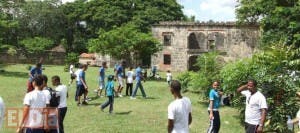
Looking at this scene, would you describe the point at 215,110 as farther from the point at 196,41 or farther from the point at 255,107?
the point at 196,41

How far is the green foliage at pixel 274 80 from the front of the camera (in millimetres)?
12455

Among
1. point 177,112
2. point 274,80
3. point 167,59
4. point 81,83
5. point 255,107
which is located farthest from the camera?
point 167,59

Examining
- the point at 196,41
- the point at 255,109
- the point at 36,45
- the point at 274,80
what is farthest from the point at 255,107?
the point at 36,45

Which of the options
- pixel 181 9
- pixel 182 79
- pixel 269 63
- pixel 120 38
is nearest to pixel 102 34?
pixel 120 38

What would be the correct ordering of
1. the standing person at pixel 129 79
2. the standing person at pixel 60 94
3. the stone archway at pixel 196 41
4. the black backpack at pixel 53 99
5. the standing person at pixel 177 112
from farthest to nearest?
1. the stone archway at pixel 196 41
2. the standing person at pixel 129 79
3. the standing person at pixel 60 94
4. the black backpack at pixel 53 99
5. the standing person at pixel 177 112

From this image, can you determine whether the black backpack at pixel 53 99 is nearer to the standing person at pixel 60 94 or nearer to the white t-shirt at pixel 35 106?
the standing person at pixel 60 94

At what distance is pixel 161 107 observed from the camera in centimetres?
1697

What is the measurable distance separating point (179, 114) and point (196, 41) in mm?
42131

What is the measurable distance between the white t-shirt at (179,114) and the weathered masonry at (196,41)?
1539 inches

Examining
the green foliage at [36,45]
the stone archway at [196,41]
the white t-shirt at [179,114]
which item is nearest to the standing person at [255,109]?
the white t-shirt at [179,114]

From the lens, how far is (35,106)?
7.57 metres

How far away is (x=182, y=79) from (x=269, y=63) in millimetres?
9452

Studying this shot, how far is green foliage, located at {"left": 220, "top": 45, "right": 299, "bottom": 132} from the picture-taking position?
1246cm

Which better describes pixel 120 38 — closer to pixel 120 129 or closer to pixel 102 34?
pixel 102 34
